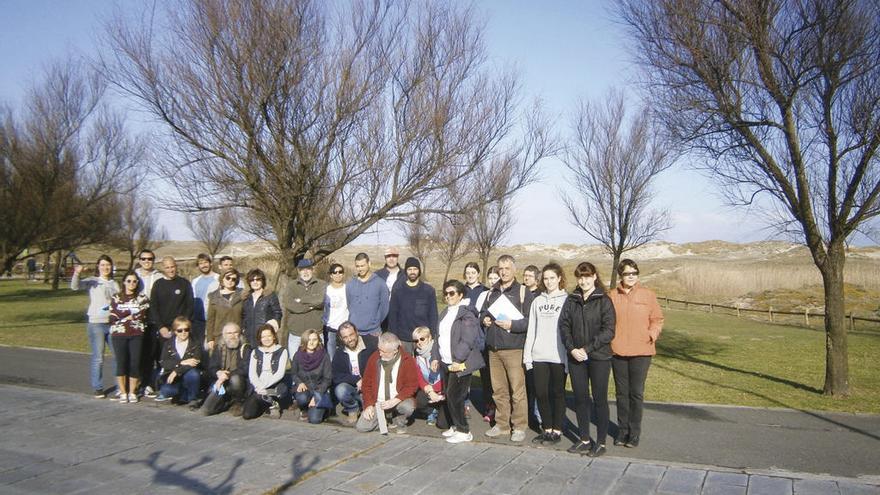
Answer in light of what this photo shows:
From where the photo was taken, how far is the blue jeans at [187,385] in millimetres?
7895

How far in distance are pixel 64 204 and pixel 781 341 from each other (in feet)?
64.7

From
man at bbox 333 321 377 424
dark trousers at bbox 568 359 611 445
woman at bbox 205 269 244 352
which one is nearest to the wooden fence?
dark trousers at bbox 568 359 611 445

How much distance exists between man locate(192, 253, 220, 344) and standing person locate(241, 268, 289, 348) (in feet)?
2.35

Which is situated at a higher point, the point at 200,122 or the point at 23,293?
the point at 200,122

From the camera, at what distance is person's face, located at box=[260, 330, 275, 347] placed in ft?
24.6

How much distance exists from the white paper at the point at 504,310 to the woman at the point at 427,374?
96 centimetres

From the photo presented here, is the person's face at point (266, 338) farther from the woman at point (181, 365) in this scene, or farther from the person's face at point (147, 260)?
the person's face at point (147, 260)

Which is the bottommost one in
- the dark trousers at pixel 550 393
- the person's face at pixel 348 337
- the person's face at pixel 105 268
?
the dark trousers at pixel 550 393

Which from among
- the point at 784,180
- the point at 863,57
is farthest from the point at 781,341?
the point at 863,57

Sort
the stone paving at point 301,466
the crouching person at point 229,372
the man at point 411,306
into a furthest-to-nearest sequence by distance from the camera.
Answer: the man at point 411,306
the crouching person at point 229,372
the stone paving at point 301,466

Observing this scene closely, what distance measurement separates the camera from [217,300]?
8.27m

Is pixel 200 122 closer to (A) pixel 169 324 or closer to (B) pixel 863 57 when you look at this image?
(A) pixel 169 324

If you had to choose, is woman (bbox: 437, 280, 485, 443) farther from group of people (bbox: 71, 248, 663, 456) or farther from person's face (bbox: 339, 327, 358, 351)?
person's face (bbox: 339, 327, 358, 351)

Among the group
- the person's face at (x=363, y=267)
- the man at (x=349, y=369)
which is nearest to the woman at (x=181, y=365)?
the man at (x=349, y=369)
